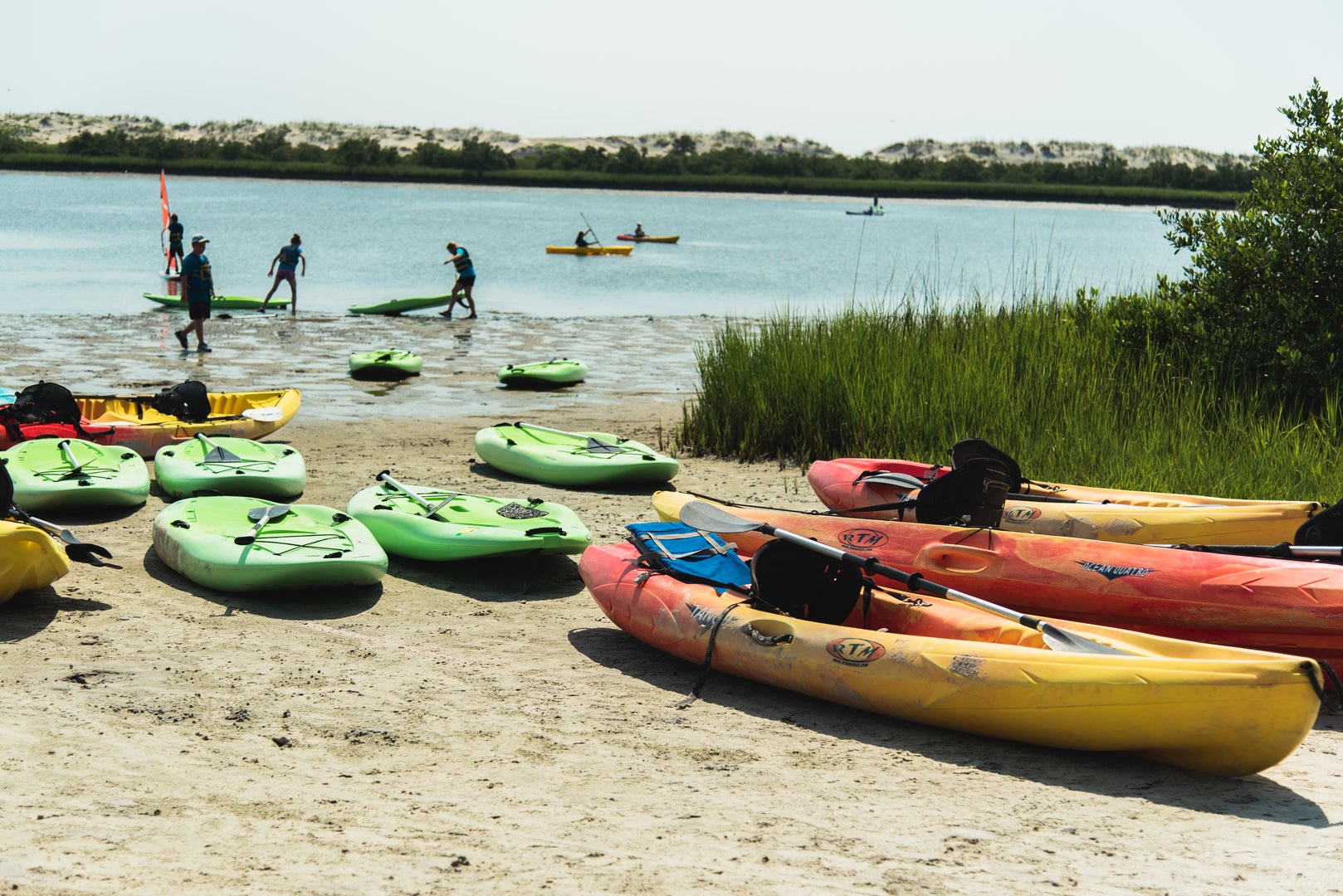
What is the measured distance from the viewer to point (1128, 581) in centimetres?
497

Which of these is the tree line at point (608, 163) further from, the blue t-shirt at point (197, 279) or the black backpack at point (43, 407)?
the black backpack at point (43, 407)

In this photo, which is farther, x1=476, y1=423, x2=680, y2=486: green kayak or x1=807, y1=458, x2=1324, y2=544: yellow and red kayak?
x1=476, y1=423, x2=680, y2=486: green kayak

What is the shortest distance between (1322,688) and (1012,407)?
4.68 meters

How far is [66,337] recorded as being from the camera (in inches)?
A: 600

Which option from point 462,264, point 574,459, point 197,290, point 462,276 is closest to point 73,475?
point 574,459

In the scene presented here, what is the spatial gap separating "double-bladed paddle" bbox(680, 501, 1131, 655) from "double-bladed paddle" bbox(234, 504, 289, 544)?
2.12m

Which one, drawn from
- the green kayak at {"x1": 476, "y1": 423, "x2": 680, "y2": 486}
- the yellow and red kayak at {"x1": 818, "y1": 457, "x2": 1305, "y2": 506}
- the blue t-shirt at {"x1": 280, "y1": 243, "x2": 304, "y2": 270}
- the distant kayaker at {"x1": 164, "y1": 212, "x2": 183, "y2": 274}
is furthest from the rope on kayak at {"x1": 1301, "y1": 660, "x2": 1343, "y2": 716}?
the distant kayaker at {"x1": 164, "y1": 212, "x2": 183, "y2": 274}

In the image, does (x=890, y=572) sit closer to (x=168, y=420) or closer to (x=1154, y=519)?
(x=1154, y=519)

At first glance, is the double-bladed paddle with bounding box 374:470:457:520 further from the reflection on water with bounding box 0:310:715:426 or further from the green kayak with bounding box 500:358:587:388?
the green kayak with bounding box 500:358:587:388

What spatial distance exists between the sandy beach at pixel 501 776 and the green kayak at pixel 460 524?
22 centimetres

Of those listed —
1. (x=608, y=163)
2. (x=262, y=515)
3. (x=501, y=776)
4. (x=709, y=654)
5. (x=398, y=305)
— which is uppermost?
(x=608, y=163)

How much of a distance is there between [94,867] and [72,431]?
5925 millimetres

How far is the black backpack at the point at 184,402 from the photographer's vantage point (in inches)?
348

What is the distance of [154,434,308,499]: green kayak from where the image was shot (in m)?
7.36
